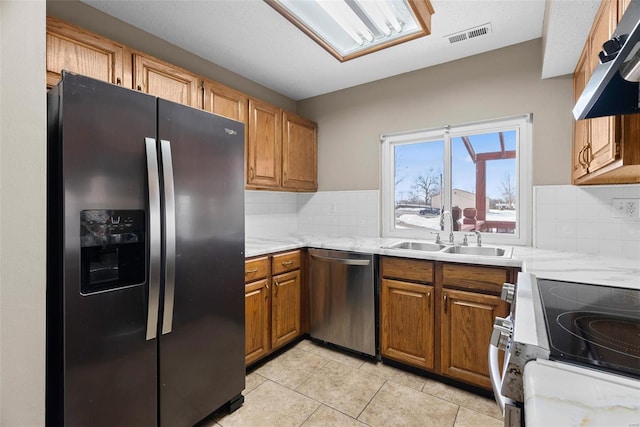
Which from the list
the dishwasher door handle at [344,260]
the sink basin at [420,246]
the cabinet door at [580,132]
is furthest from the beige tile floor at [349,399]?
the cabinet door at [580,132]

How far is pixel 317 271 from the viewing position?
254cm

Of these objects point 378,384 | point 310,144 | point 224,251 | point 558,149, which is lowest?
point 378,384

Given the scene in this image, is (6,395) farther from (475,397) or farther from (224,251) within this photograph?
(475,397)

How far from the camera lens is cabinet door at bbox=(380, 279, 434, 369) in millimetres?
2092

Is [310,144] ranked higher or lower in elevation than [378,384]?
higher

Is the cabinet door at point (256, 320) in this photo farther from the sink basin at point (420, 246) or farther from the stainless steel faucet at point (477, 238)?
the stainless steel faucet at point (477, 238)

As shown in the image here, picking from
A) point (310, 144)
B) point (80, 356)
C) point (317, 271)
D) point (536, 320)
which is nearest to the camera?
point (536, 320)

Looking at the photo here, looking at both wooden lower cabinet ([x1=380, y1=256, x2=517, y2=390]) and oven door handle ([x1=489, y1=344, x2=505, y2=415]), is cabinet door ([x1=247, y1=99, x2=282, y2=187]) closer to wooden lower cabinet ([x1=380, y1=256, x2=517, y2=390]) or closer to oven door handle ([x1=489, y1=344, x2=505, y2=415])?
wooden lower cabinet ([x1=380, y1=256, x2=517, y2=390])

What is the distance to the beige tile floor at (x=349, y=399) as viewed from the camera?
1714mm

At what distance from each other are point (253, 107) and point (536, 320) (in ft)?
7.90

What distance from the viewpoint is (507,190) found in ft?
7.98

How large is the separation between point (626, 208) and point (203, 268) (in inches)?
102

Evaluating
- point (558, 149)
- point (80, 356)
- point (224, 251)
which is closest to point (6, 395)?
point (80, 356)

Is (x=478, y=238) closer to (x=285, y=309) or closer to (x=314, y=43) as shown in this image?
(x=285, y=309)
